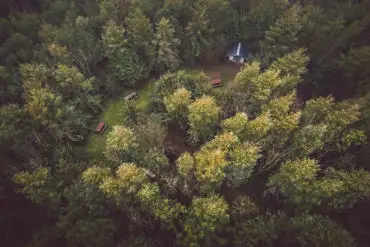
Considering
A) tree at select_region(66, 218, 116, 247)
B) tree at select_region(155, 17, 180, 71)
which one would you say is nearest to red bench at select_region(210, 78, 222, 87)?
tree at select_region(155, 17, 180, 71)

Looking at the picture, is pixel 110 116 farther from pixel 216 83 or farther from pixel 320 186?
pixel 320 186

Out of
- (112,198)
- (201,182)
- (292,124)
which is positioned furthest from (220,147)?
(112,198)

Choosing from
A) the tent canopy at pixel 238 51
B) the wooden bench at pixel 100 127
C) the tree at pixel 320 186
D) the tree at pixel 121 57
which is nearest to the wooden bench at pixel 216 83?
the tent canopy at pixel 238 51

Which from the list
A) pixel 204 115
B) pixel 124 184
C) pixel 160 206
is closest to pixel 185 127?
pixel 204 115

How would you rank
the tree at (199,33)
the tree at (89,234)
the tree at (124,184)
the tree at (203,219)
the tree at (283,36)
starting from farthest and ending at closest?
1. the tree at (199,33)
2. the tree at (283,36)
3. the tree at (124,184)
4. the tree at (89,234)
5. the tree at (203,219)

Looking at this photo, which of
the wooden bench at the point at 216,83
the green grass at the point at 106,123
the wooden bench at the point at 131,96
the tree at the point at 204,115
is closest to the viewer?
the tree at the point at 204,115

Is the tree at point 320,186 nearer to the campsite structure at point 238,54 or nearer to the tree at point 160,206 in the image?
the tree at point 160,206
